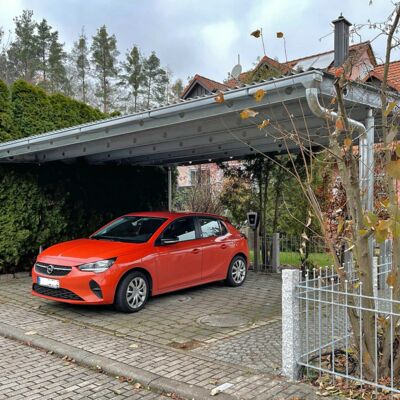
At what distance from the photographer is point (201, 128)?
295 inches

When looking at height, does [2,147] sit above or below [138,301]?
above

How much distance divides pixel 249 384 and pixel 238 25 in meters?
4.18

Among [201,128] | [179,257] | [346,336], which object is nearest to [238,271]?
[179,257]

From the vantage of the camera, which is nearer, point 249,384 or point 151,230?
point 249,384

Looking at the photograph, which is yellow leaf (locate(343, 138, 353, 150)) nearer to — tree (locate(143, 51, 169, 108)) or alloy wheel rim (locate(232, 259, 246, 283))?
alloy wheel rim (locate(232, 259, 246, 283))

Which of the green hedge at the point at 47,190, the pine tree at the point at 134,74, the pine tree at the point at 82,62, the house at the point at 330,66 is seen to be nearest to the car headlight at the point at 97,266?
the house at the point at 330,66

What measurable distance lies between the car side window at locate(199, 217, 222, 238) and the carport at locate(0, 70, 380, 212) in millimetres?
1482

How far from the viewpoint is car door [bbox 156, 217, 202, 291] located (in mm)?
7621

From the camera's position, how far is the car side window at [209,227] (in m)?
8.67

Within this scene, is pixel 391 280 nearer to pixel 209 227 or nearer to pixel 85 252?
pixel 85 252

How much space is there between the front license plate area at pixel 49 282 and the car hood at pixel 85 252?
268 millimetres

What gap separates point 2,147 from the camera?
9305 mm

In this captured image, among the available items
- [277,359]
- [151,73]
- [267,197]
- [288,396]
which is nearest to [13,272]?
A: [267,197]

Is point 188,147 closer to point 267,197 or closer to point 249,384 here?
point 267,197
